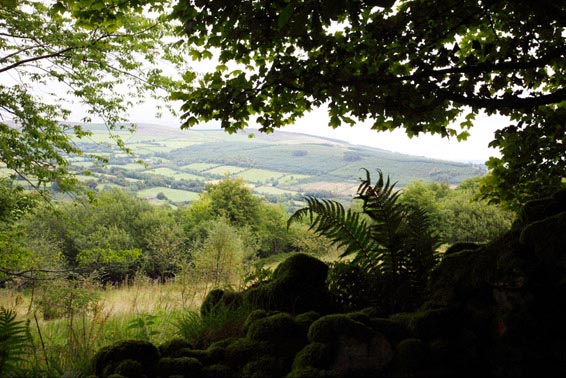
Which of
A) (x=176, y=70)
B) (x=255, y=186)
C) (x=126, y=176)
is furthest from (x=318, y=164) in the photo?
(x=176, y=70)

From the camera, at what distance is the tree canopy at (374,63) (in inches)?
166

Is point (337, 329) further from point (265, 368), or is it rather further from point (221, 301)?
point (221, 301)

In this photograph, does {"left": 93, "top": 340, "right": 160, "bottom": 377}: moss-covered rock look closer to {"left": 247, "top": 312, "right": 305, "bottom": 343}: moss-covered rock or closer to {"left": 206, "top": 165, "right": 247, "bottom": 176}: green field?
{"left": 247, "top": 312, "right": 305, "bottom": 343}: moss-covered rock

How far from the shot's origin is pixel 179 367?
2.15m

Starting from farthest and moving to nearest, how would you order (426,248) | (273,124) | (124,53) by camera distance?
(124,53)
(273,124)
(426,248)

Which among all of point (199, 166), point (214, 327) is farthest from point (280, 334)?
point (199, 166)

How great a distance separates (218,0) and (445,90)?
9.19ft

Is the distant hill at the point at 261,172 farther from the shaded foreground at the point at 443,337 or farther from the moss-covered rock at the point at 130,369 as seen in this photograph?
the moss-covered rock at the point at 130,369

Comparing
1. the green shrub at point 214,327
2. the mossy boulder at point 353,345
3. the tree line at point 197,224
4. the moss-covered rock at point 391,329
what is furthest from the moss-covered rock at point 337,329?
the tree line at point 197,224

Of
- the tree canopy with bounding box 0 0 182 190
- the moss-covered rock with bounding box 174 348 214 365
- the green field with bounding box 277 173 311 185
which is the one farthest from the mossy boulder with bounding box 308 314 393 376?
the green field with bounding box 277 173 311 185

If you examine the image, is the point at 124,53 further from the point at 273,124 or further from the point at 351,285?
the point at 351,285

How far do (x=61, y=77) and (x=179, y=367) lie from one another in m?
10.4

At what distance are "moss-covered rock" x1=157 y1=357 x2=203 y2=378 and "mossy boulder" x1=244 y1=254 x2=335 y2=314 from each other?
1152 mm

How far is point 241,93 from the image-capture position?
489 cm
